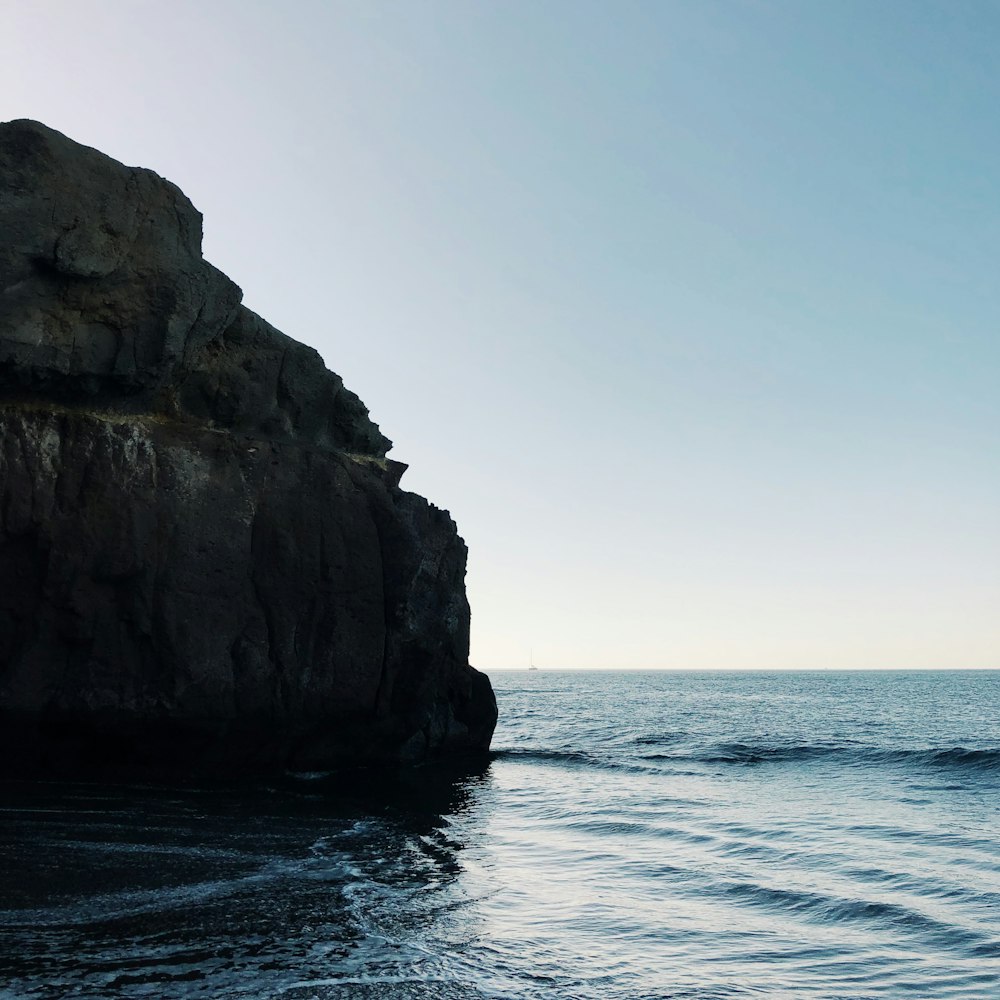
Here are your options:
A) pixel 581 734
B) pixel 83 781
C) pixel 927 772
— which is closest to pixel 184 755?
pixel 83 781

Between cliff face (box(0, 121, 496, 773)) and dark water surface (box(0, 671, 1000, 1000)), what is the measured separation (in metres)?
1.89

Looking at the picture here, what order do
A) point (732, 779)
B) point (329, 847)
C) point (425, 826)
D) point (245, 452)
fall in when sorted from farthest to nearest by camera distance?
point (732, 779) < point (245, 452) < point (425, 826) < point (329, 847)

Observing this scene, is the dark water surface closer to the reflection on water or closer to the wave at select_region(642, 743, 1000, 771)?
the reflection on water

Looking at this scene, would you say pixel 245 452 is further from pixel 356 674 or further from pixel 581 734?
pixel 581 734

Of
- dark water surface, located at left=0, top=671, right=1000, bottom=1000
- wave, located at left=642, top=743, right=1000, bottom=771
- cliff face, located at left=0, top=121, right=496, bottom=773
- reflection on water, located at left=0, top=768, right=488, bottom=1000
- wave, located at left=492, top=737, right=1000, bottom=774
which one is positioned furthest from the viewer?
wave, located at left=642, top=743, right=1000, bottom=771

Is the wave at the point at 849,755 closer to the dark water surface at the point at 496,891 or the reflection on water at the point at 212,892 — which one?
A: the dark water surface at the point at 496,891

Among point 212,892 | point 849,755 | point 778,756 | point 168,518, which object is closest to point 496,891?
point 212,892

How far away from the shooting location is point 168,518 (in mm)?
22531

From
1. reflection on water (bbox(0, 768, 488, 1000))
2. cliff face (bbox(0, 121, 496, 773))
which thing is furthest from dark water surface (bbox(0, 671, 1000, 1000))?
cliff face (bbox(0, 121, 496, 773))

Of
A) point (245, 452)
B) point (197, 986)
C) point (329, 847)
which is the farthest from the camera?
point (245, 452)

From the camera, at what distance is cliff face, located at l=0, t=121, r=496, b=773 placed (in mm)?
20859

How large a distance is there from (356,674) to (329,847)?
8.64 meters

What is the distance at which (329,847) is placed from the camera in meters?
17.2

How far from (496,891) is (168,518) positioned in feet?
40.0
